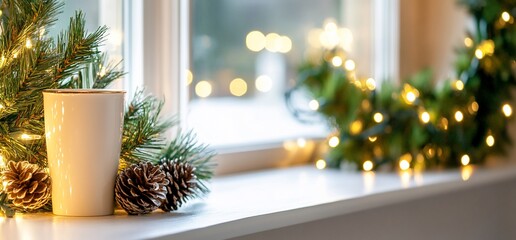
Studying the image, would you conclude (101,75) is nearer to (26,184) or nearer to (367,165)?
(26,184)

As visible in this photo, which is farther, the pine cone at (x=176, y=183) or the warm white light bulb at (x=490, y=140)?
the warm white light bulb at (x=490, y=140)

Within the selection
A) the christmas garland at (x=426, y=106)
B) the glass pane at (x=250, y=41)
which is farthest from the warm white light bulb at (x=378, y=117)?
the glass pane at (x=250, y=41)

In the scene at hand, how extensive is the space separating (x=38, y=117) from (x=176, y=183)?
0.20m

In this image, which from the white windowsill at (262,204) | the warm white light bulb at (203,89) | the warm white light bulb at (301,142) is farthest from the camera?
the warm white light bulb at (301,142)

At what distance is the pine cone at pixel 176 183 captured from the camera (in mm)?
1106

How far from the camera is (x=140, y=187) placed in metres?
1.05

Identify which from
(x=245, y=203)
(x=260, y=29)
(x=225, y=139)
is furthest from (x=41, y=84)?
(x=260, y=29)

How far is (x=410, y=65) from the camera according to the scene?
2023 mm

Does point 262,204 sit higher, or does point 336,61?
point 336,61

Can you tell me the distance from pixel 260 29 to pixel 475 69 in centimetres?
46

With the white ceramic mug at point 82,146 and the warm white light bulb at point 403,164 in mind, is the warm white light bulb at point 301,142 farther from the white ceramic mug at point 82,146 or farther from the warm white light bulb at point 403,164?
the white ceramic mug at point 82,146

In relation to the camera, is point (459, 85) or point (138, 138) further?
point (459, 85)

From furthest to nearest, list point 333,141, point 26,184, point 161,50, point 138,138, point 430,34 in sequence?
point 430,34, point 333,141, point 161,50, point 138,138, point 26,184

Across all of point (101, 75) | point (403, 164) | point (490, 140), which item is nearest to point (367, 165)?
point (403, 164)
